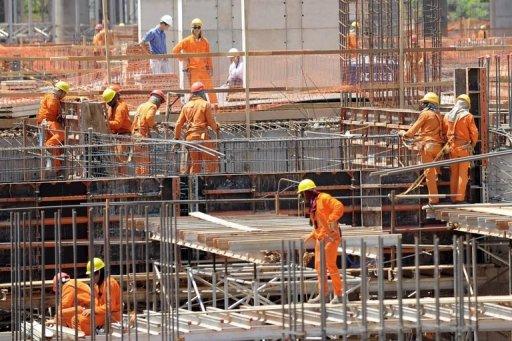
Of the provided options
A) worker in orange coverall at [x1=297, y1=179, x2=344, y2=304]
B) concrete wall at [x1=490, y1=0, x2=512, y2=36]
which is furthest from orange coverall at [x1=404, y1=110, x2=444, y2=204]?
concrete wall at [x1=490, y1=0, x2=512, y2=36]

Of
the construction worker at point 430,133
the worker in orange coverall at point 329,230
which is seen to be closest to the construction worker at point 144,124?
the construction worker at point 430,133

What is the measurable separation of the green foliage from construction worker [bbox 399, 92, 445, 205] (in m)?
77.1

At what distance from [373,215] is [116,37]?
30376mm

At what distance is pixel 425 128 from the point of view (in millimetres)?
28734

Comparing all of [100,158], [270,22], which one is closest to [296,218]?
[100,158]

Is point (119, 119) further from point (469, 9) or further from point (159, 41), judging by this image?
point (469, 9)

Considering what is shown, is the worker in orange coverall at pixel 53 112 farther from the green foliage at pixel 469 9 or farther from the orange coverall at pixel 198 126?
the green foliage at pixel 469 9

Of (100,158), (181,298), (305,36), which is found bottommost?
(181,298)

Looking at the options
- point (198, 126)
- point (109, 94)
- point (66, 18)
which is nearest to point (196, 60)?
point (109, 94)

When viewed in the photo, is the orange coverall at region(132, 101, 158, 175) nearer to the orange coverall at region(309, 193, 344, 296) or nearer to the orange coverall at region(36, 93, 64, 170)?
the orange coverall at region(36, 93, 64, 170)

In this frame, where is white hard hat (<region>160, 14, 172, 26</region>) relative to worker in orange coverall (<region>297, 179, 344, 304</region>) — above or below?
above

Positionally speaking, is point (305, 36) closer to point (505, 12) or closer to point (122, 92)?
point (122, 92)

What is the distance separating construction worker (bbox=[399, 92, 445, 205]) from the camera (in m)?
28.6

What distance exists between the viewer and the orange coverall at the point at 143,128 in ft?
99.3
